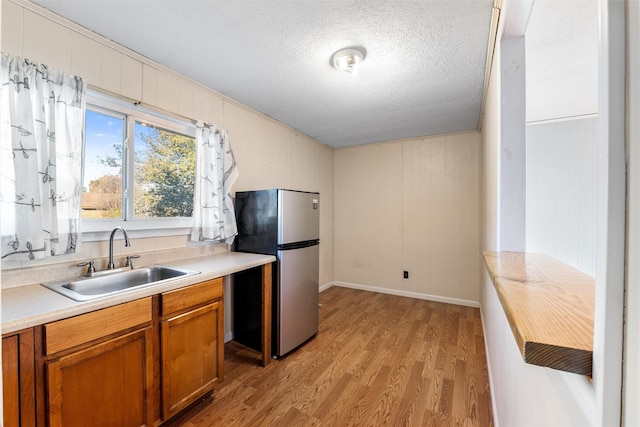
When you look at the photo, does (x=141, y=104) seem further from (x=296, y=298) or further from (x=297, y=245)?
(x=296, y=298)

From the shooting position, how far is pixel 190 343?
167cm

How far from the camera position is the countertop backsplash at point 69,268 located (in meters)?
1.42

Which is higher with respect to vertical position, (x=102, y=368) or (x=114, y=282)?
(x=114, y=282)

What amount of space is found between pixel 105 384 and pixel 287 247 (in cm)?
141

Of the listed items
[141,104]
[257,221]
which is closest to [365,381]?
[257,221]

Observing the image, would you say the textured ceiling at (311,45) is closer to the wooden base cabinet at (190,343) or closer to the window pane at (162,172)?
the window pane at (162,172)

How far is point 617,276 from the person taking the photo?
30 cm

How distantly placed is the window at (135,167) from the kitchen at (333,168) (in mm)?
147

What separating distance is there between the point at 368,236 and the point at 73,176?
140 inches

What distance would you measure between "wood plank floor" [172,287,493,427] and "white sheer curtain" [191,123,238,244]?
3.71ft

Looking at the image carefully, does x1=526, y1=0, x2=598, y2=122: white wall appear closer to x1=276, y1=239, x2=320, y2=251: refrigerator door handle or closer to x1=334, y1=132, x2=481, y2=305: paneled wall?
x1=276, y1=239, x2=320, y2=251: refrigerator door handle

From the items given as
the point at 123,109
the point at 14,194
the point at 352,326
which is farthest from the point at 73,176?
the point at 352,326

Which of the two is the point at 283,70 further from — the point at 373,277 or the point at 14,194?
the point at 373,277

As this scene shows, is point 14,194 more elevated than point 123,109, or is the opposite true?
point 123,109
